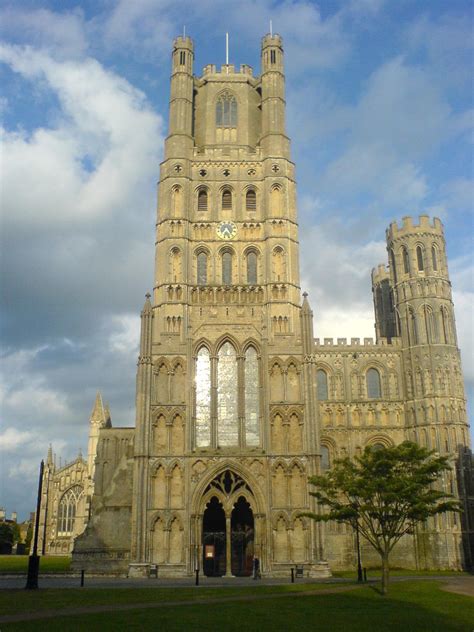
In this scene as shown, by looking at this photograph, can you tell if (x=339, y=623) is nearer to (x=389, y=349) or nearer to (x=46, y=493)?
(x=389, y=349)

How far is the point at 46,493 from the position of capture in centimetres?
9781

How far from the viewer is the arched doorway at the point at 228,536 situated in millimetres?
43875

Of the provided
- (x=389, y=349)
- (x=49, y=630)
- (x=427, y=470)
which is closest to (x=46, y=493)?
(x=389, y=349)

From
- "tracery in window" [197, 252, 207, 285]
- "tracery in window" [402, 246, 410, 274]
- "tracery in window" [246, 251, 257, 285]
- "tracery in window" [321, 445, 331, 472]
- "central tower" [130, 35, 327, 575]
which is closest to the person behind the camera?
"central tower" [130, 35, 327, 575]

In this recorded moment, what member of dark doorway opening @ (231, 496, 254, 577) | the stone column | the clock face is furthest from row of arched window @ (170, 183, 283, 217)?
the stone column

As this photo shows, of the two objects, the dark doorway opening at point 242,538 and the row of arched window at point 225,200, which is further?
the row of arched window at point 225,200

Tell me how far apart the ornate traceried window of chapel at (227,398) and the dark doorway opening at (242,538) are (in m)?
4.39

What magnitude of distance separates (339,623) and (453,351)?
156 ft

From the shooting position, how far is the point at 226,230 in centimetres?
5156

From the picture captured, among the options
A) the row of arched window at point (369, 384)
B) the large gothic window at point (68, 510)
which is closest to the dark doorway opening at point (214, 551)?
the row of arched window at point (369, 384)

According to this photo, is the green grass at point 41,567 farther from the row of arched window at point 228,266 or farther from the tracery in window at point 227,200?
the tracery in window at point 227,200

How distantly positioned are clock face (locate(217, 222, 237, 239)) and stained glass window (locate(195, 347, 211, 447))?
949 cm

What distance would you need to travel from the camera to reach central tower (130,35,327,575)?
43.4m

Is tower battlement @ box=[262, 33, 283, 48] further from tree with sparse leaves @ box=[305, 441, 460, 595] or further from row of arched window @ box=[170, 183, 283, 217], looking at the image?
tree with sparse leaves @ box=[305, 441, 460, 595]
